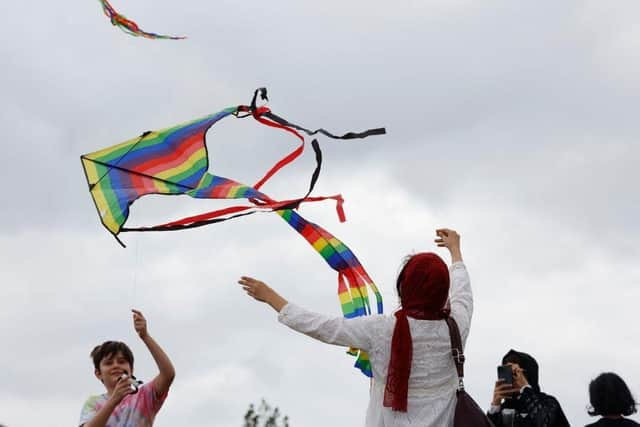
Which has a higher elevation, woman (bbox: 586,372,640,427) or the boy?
the boy

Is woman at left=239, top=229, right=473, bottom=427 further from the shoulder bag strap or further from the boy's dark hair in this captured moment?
the boy's dark hair

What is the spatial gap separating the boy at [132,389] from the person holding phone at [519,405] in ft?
6.32

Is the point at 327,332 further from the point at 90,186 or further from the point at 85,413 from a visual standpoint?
the point at 90,186

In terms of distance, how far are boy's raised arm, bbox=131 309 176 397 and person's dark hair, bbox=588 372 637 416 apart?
2518 mm

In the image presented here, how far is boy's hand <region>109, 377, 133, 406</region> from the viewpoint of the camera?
6914 mm

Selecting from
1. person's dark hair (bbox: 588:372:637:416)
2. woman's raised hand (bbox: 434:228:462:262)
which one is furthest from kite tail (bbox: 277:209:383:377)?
person's dark hair (bbox: 588:372:637:416)

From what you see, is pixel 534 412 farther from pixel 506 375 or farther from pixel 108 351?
pixel 108 351

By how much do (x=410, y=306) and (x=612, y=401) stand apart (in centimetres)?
153

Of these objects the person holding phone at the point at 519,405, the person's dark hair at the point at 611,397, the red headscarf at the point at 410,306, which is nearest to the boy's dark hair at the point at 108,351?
the red headscarf at the point at 410,306

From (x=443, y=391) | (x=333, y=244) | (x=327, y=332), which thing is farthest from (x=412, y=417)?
(x=333, y=244)

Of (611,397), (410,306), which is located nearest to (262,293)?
(410,306)

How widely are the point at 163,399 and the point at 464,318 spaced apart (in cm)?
190

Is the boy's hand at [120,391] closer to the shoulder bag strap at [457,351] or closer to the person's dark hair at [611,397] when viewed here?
the shoulder bag strap at [457,351]

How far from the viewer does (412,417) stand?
6391 millimetres
